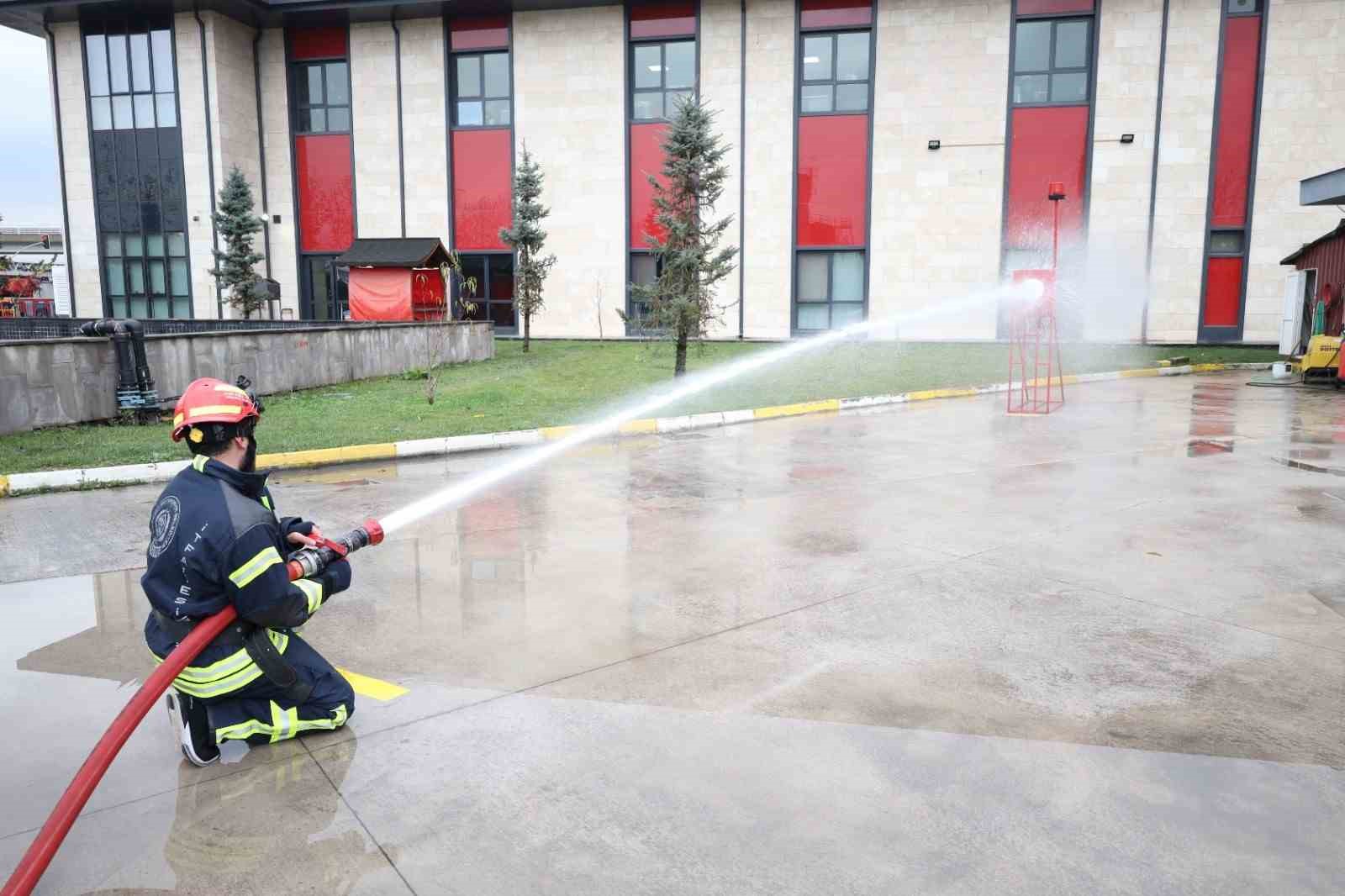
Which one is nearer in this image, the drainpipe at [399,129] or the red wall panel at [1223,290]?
the red wall panel at [1223,290]

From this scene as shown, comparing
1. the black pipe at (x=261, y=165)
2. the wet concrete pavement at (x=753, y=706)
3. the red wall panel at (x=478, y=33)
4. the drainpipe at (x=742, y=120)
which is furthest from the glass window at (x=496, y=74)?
the wet concrete pavement at (x=753, y=706)

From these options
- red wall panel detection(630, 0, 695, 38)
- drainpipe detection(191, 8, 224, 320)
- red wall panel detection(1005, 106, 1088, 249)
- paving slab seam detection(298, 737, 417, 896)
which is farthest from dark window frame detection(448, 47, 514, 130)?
paving slab seam detection(298, 737, 417, 896)

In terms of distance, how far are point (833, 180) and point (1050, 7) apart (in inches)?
312

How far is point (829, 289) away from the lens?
98.1 ft

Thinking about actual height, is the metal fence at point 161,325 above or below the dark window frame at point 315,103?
below

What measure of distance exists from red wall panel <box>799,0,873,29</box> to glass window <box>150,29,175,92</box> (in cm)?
2088

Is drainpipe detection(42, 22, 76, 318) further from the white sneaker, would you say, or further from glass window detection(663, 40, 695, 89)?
the white sneaker

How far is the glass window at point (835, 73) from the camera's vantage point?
28.9 meters

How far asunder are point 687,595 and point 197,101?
32.1 m

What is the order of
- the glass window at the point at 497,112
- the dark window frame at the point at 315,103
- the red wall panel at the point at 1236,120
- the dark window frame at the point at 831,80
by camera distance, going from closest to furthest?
the red wall panel at the point at 1236,120
the dark window frame at the point at 831,80
the glass window at the point at 497,112
the dark window frame at the point at 315,103

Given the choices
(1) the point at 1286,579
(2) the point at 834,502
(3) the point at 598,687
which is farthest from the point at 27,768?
(1) the point at 1286,579

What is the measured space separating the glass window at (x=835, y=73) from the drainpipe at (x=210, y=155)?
→ 19.4 metres

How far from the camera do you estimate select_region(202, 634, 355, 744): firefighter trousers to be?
12.4 feet

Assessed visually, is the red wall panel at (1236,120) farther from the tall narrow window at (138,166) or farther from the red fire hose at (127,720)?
the tall narrow window at (138,166)
